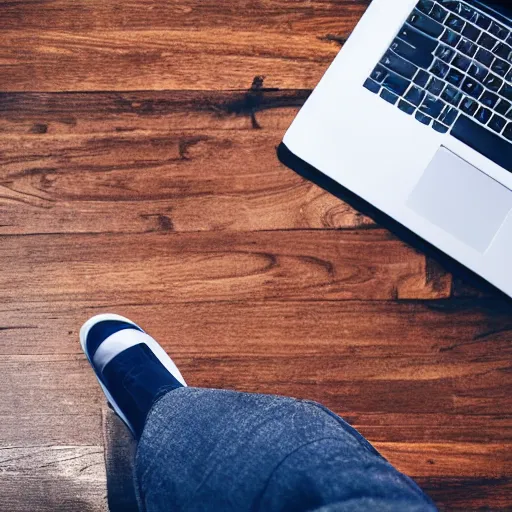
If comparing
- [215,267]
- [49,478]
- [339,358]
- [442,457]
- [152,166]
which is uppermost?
[152,166]

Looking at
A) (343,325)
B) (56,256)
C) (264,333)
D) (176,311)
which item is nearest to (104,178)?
(56,256)

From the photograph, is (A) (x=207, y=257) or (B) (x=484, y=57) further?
(A) (x=207, y=257)

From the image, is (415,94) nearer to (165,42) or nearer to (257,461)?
(165,42)

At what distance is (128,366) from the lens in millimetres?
1016

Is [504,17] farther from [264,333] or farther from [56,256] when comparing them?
[56,256]

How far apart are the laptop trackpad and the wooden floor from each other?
157mm

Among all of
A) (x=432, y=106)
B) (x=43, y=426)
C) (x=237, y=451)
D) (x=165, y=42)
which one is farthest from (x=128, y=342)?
(x=432, y=106)

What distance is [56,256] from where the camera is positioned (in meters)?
0.94

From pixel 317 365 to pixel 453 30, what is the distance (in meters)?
0.57

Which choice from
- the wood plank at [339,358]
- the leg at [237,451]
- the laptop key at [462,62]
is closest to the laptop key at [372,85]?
the laptop key at [462,62]

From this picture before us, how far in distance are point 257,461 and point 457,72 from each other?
609 millimetres

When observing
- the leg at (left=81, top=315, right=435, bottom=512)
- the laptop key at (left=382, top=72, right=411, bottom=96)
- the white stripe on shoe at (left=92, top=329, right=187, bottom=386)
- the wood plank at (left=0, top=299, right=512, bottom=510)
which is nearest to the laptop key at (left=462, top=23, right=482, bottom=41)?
the laptop key at (left=382, top=72, right=411, bottom=96)

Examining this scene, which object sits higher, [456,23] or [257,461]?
[456,23]

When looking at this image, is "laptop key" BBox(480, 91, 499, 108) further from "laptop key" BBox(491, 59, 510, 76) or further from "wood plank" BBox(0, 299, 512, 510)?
"wood plank" BBox(0, 299, 512, 510)
